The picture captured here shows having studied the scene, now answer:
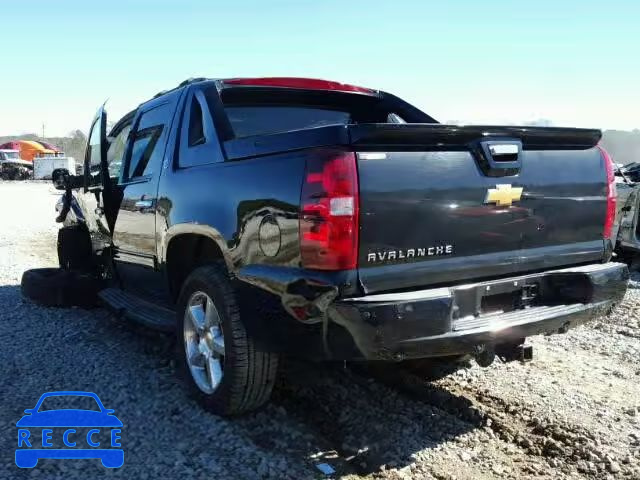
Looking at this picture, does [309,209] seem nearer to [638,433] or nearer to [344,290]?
[344,290]

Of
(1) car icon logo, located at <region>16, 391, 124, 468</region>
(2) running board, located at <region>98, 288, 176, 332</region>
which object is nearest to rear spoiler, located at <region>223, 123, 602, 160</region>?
(2) running board, located at <region>98, 288, 176, 332</region>

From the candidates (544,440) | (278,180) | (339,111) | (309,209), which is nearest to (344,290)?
(309,209)

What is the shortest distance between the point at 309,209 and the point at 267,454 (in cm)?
133

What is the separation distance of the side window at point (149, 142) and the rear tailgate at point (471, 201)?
80.8 inches

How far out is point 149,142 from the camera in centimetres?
454

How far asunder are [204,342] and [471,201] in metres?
1.78

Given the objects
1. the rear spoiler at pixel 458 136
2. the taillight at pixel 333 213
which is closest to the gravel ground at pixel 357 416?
the taillight at pixel 333 213

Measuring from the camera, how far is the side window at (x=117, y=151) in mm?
5257

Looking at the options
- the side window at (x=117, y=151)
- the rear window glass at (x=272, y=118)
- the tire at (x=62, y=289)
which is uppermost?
the rear window glass at (x=272, y=118)

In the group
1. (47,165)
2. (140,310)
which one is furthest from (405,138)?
(47,165)

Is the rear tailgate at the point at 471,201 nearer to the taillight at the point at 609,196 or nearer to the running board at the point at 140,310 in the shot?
the taillight at the point at 609,196

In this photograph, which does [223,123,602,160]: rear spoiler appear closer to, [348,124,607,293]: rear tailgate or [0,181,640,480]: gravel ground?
[348,124,607,293]: rear tailgate

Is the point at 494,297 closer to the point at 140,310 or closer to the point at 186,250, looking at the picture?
the point at 186,250

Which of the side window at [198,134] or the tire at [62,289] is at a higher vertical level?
the side window at [198,134]
